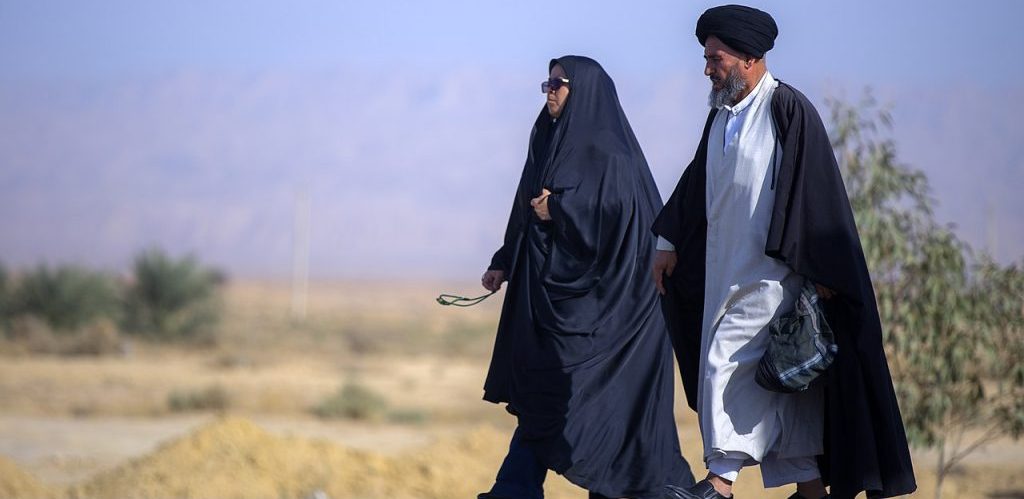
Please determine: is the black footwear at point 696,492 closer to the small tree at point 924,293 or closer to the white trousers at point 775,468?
the white trousers at point 775,468

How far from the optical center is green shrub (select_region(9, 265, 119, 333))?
2945cm

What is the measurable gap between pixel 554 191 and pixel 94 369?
62.9ft

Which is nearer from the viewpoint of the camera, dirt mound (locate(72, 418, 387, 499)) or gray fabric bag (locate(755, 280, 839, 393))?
gray fabric bag (locate(755, 280, 839, 393))

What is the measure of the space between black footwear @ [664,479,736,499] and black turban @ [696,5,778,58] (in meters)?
1.37

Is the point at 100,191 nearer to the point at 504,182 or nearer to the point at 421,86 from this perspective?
the point at 504,182

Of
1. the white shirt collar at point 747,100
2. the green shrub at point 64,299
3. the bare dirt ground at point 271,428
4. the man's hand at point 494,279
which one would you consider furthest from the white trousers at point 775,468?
the green shrub at point 64,299

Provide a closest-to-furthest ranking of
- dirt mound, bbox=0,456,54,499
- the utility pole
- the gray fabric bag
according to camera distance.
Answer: the gray fabric bag → dirt mound, bbox=0,456,54,499 → the utility pole

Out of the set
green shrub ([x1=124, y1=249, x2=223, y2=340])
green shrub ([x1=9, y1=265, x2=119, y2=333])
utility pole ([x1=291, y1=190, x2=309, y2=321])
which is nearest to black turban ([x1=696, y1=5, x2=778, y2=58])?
green shrub ([x1=9, y1=265, x2=119, y2=333])

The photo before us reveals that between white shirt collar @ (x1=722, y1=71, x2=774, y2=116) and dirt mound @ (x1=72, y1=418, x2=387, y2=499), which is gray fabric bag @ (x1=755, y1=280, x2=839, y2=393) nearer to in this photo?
white shirt collar @ (x1=722, y1=71, x2=774, y2=116)

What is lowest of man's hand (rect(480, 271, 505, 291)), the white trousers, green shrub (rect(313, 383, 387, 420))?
green shrub (rect(313, 383, 387, 420))

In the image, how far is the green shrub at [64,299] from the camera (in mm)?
29447

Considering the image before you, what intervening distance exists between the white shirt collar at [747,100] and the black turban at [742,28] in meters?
0.08

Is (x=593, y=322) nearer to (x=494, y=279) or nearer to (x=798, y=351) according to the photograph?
(x=494, y=279)

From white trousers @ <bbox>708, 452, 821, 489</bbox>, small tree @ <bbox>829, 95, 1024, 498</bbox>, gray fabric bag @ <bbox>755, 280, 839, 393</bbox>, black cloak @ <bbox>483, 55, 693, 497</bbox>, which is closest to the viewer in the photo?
gray fabric bag @ <bbox>755, 280, 839, 393</bbox>
